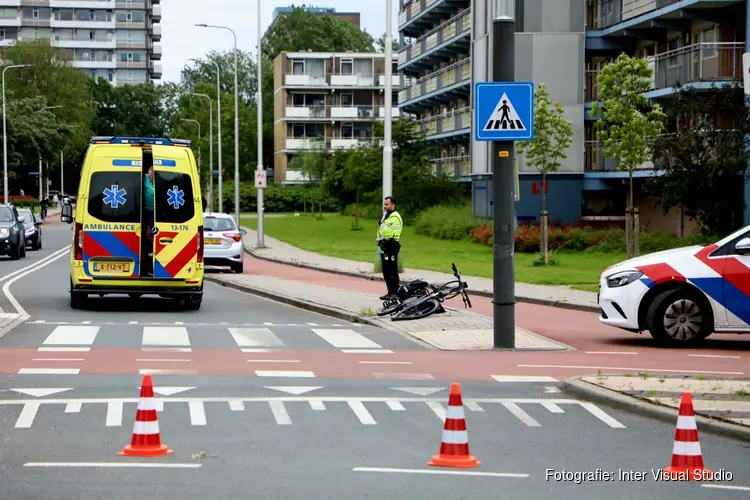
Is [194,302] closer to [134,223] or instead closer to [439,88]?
[134,223]

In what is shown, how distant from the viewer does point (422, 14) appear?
254 feet

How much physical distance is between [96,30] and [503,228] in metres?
156

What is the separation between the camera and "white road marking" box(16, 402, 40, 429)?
995 cm

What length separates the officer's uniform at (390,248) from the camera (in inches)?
862

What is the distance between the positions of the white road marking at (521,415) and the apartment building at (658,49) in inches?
1191

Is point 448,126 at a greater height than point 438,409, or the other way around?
point 448,126

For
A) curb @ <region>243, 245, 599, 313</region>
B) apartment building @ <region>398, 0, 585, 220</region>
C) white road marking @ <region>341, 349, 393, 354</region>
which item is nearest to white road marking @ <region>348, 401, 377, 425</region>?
white road marking @ <region>341, 349, 393, 354</region>

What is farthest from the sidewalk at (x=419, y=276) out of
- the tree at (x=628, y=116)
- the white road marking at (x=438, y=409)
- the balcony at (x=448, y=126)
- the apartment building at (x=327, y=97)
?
the apartment building at (x=327, y=97)

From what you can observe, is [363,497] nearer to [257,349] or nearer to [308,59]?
[257,349]

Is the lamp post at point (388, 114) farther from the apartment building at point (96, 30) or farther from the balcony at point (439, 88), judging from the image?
the apartment building at point (96, 30)

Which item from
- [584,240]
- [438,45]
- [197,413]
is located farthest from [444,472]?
[438,45]

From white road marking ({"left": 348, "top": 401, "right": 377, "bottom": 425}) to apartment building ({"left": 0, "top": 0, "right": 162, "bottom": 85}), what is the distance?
15698 centimetres

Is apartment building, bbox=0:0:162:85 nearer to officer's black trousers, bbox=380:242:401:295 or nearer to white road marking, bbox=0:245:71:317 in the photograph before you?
white road marking, bbox=0:245:71:317

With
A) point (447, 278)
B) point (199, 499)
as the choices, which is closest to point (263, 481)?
→ point (199, 499)
